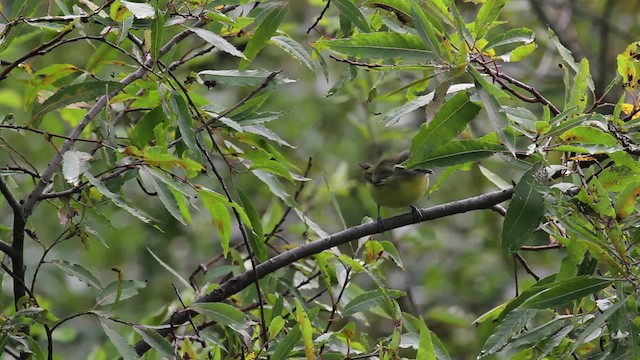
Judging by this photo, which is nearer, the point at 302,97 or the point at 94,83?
the point at 94,83

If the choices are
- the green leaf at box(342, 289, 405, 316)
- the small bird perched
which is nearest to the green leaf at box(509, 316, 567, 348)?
the green leaf at box(342, 289, 405, 316)

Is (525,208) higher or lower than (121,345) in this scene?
higher

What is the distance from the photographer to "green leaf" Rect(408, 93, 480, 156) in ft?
6.46

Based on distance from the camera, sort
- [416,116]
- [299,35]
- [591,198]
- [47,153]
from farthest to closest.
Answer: [416,116] → [299,35] → [47,153] → [591,198]

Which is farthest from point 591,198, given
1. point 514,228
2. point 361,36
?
point 361,36

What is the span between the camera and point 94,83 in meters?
2.31

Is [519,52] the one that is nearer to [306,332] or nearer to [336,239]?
[336,239]

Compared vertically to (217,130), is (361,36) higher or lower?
higher

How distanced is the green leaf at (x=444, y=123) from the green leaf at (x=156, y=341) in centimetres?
80

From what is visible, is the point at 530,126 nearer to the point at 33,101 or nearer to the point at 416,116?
the point at 33,101

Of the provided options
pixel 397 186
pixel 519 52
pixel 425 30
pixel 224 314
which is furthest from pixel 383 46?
pixel 397 186

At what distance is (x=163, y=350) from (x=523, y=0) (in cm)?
485

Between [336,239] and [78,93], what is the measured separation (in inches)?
30.9

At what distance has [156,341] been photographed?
7.37ft
